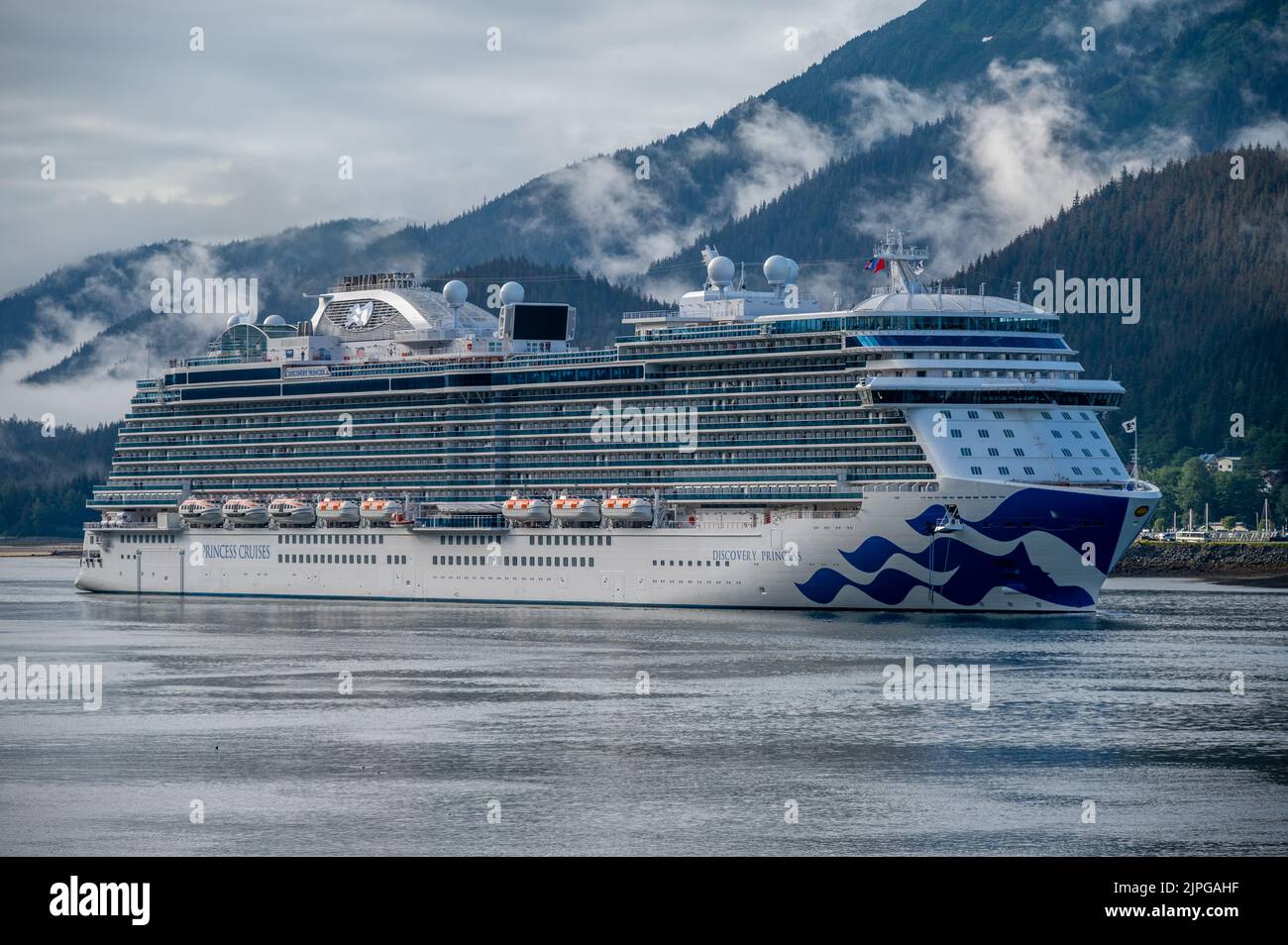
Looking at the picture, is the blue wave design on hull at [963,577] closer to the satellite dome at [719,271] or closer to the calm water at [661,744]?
the calm water at [661,744]

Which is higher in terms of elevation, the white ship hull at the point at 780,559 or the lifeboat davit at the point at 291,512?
the lifeboat davit at the point at 291,512

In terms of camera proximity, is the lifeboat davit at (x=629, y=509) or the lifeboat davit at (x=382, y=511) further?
the lifeboat davit at (x=382, y=511)

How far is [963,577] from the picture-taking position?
74.7 meters

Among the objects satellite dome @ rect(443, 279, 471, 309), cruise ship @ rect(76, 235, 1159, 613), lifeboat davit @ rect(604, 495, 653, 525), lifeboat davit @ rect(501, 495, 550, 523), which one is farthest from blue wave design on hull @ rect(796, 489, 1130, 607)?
satellite dome @ rect(443, 279, 471, 309)

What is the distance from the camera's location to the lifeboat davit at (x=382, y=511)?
96750mm

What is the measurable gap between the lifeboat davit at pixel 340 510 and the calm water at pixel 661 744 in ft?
77.6

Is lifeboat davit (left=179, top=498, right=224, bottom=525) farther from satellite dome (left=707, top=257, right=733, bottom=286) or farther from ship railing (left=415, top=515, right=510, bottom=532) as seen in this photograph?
satellite dome (left=707, top=257, right=733, bottom=286)

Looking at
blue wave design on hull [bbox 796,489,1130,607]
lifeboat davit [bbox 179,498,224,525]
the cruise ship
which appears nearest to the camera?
blue wave design on hull [bbox 796,489,1130,607]

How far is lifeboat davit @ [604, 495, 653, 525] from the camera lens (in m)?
85.0

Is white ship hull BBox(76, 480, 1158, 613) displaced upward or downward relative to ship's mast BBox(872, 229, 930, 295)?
downward

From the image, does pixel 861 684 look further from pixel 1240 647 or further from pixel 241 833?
pixel 241 833

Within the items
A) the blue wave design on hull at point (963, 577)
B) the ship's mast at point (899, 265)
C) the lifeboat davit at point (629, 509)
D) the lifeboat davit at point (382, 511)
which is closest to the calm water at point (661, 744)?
the blue wave design on hull at point (963, 577)

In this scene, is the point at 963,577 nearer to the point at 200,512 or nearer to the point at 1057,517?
the point at 1057,517

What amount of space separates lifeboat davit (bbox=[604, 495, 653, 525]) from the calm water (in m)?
10.2
